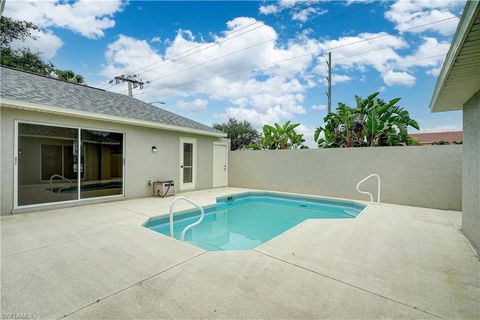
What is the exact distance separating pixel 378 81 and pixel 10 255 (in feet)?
51.2

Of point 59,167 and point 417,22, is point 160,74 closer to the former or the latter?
point 59,167

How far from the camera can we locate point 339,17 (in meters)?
10.5

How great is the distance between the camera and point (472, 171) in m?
3.95

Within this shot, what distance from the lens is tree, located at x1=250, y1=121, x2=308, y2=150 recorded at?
11438mm

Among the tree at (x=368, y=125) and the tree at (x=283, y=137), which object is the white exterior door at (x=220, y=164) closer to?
the tree at (x=283, y=137)

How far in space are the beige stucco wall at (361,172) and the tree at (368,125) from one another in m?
1.72

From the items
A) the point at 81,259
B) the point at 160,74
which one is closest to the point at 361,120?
the point at 81,259

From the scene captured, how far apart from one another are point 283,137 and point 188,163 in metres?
4.94

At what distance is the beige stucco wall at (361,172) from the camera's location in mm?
6949

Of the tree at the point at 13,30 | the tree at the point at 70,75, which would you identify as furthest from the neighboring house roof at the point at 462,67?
the tree at the point at 13,30

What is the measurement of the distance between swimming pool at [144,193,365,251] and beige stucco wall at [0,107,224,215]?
2.59 meters

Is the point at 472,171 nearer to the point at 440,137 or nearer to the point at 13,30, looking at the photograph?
the point at 440,137

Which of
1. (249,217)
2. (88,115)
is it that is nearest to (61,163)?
(88,115)

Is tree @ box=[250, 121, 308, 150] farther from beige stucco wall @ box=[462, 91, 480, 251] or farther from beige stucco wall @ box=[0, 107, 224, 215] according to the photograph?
beige stucco wall @ box=[462, 91, 480, 251]
